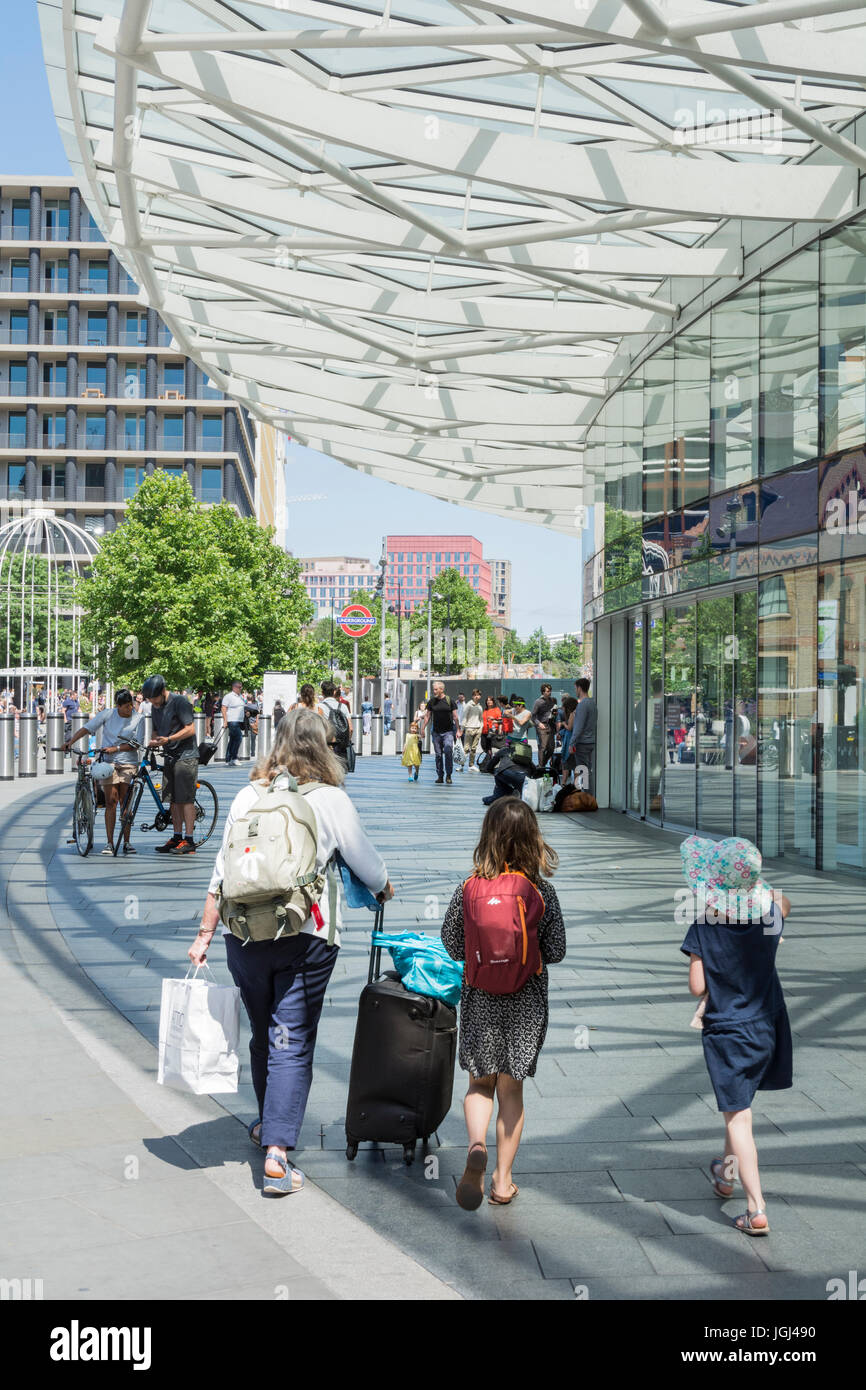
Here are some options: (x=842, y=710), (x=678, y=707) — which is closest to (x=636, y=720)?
(x=678, y=707)

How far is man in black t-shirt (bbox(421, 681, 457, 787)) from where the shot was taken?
2417 centimetres

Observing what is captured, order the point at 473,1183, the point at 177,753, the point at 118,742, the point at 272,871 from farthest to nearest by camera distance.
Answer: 1. the point at 177,753
2. the point at 118,742
3. the point at 272,871
4. the point at 473,1183

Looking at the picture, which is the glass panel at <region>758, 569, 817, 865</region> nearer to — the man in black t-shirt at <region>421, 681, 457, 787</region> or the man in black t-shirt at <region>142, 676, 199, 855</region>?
the man in black t-shirt at <region>142, 676, 199, 855</region>

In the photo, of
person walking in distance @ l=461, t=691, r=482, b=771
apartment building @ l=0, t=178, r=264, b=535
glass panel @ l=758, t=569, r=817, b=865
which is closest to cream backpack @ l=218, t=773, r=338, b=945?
glass panel @ l=758, t=569, r=817, b=865

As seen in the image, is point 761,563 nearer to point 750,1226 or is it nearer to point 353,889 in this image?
point 353,889

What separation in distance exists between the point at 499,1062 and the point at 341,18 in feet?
33.1

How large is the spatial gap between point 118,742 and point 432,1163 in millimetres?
9438

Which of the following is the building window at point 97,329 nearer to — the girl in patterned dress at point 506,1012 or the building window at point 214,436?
the building window at point 214,436

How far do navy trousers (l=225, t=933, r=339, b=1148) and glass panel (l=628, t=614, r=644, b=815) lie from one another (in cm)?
1526

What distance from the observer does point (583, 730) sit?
67.8ft

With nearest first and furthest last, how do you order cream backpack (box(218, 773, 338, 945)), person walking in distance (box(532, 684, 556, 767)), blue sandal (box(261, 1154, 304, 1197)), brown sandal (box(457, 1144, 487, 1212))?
1. brown sandal (box(457, 1144, 487, 1212))
2. blue sandal (box(261, 1154, 304, 1197))
3. cream backpack (box(218, 773, 338, 945))
4. person walking in distance (box(532, 684, 556, 767))

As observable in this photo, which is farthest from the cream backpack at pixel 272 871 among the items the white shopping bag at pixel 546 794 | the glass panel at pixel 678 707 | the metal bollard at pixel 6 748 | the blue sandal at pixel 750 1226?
the metal bollard at pixel 6 748

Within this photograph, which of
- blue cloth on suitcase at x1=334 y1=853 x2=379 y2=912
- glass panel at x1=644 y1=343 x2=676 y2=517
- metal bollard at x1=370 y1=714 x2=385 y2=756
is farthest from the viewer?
metal bollard at x1=370 y1=714 x2=385 y2=756

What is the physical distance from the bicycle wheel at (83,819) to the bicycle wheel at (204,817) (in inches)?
43.7
